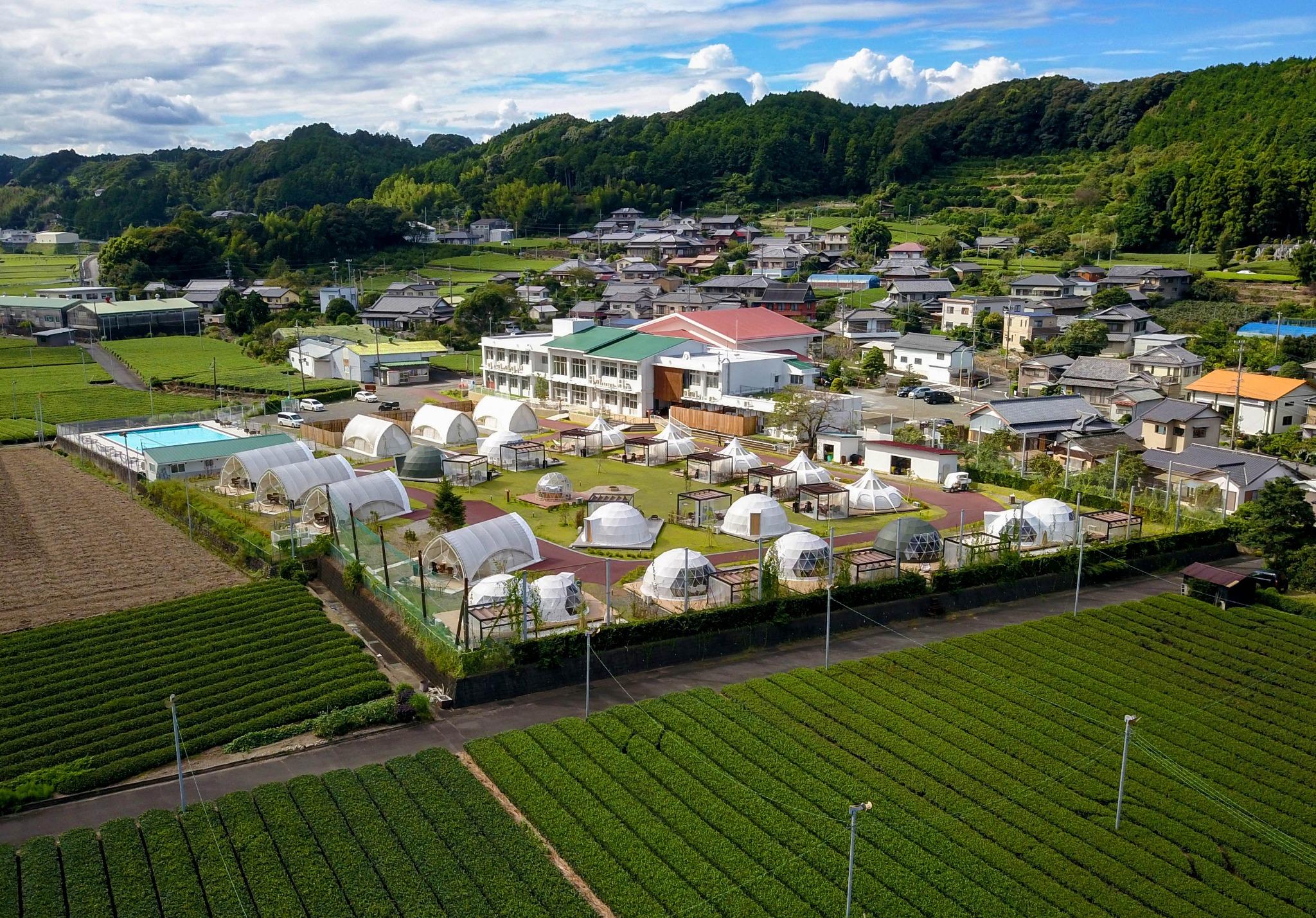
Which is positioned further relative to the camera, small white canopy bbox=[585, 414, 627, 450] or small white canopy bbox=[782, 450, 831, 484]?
small white canopy bbox=[585, 414, 627, 450]

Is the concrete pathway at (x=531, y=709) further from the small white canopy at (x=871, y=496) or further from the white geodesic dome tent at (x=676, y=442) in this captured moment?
the white geodesic dome tent at (x=676, y=442)

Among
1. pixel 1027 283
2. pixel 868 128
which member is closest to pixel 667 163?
pixel 868 128

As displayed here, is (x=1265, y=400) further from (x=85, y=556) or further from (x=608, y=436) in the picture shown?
(x=85, y=556)

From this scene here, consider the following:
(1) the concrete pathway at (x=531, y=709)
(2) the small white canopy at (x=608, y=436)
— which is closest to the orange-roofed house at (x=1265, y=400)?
(1) the concrete pathway at (x=531, y=709)

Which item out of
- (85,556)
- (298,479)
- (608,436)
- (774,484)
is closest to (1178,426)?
(774,484)

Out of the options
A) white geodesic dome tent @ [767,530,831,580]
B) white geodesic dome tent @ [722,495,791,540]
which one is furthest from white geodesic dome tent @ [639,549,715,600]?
white geodesic dome tent @ [722,495,791,540]

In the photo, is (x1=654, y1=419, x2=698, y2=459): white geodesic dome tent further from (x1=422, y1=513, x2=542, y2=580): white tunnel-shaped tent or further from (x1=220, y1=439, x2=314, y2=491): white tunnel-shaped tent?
(x1=422, y1=513, x2=542, y2=580): white tunnel-shaped tent
